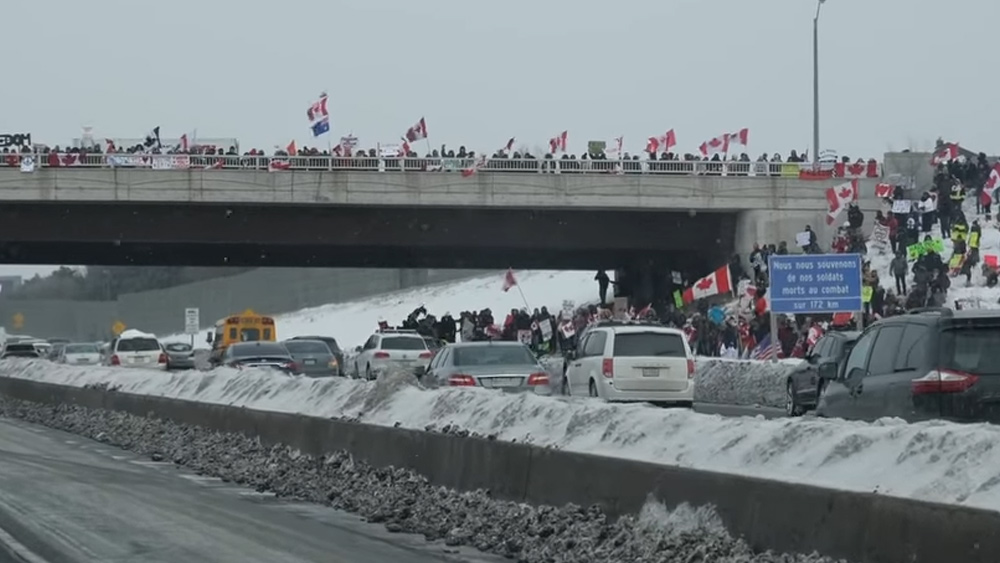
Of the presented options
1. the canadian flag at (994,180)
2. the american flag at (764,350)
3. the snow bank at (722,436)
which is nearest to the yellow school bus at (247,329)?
the american flag at (764,350)

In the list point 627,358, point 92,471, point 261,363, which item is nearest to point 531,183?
point 261,363

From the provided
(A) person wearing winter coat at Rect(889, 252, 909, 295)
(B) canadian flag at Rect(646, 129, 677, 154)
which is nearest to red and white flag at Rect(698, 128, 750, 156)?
(B) canadian flag at Rect(646, 129, 677, 154)

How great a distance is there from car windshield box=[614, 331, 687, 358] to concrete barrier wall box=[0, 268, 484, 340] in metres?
81.3

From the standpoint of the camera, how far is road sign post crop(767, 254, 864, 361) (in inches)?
1412

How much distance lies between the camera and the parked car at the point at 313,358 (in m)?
42.7

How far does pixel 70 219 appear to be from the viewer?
184 ft

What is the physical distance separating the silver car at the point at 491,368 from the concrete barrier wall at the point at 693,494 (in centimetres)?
761

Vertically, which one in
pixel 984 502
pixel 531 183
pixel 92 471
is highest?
pixel 531 183

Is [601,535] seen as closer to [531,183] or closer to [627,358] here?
[627,358]

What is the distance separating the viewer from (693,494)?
34.3 ft

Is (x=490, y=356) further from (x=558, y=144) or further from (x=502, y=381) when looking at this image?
(x=558, y=144)

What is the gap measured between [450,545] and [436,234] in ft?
150

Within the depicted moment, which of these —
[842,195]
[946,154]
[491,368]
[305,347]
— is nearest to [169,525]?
[491,368]

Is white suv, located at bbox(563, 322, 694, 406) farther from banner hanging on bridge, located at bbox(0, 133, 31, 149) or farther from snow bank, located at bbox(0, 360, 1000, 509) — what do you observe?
banner hanging on bridge, located at bbox(0, 133, 31, 149)
